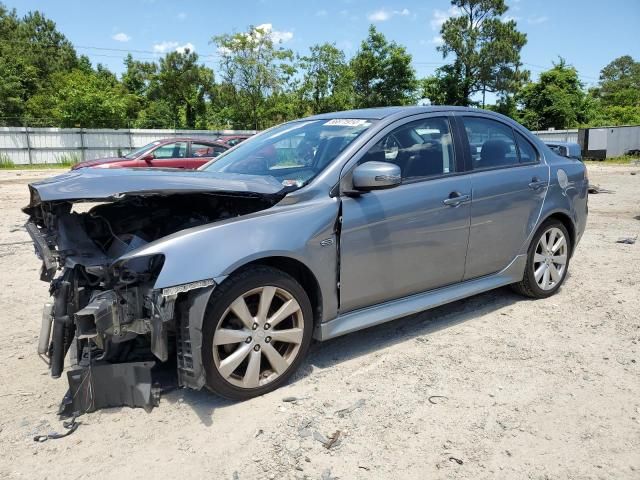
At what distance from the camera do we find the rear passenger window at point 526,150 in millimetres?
4625

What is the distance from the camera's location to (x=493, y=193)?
4.18m

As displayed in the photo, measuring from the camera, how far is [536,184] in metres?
4.54

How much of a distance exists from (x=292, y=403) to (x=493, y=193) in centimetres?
231

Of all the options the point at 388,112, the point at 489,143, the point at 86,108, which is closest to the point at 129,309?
the point at 388,112

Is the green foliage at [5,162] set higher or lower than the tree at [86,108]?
lower

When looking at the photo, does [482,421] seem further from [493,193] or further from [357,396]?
[493,193]

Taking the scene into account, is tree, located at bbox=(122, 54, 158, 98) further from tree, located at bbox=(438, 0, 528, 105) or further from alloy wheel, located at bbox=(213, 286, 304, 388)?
alloy wheel, located at bbox=(213, 286, 304, 388)

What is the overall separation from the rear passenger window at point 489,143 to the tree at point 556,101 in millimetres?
36318

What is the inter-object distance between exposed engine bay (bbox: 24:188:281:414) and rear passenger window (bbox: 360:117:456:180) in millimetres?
984

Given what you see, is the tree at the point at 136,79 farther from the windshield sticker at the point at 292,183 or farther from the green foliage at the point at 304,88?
the windshield sticker at the point at 292,183

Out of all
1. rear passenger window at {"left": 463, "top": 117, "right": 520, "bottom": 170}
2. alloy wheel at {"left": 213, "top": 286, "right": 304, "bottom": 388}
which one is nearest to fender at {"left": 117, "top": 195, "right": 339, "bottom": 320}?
alloy wheel at {"left": 213, "top": 286, "right": 304, "bottom": 388}

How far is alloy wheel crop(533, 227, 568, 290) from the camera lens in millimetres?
4750

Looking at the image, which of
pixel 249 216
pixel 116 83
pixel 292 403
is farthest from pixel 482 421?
pixel 116 83

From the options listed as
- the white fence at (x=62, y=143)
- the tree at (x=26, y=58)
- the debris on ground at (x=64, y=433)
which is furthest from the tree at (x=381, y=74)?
the debris on ground at (x=64, y=433)
